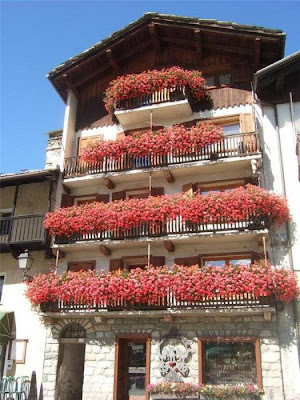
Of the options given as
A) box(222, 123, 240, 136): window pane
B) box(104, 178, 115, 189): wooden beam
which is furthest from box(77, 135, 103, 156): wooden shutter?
box(222, 123, 240, 136): window pane

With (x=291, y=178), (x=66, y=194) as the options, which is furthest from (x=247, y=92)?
(x=66, y=194)

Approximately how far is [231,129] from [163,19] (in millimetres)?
5499

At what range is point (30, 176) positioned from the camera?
17.9m

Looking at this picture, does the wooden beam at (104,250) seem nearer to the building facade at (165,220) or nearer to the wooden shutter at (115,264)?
the building facade at (165,220)

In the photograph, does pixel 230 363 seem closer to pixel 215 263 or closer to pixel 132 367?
pixel 215 263

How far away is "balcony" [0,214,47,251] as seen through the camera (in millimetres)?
17219

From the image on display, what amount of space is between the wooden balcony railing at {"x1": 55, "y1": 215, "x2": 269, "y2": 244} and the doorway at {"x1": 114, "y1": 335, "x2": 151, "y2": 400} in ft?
11.5

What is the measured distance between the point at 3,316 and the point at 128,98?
973 cm

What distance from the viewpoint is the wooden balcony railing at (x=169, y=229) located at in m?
14.8

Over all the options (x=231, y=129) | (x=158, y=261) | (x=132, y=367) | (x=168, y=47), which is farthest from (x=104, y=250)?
(x=168, y=47)

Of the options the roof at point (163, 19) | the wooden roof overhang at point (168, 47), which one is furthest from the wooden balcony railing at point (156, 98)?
the roof at point (163, 19)

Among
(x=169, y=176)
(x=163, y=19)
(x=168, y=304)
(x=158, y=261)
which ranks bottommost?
(x=168, y=304)

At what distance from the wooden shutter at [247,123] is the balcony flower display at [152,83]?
6.54 ft

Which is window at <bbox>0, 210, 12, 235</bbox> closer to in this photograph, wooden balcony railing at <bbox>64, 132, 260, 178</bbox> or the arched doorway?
wooden balcony railing at <bbox>64, 132, 260, 178</bbox>
